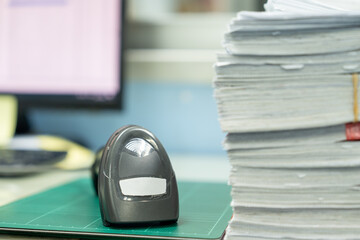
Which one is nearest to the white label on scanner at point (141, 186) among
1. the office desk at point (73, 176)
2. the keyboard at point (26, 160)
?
the office desk at point (73, 176)

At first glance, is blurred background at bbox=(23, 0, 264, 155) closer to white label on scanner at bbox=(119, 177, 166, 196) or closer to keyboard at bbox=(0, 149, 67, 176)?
keyboard at bbox=(0, 149, 67, 176)

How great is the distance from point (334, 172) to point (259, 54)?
0.41 feet

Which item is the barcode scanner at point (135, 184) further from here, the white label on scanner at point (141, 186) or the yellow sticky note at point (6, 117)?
the yellow sticky note at point (6, 117)

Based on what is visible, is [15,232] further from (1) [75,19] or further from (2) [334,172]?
(1) [75,19]

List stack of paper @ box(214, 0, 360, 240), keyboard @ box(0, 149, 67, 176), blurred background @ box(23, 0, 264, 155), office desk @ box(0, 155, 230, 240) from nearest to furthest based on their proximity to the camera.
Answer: stack of paper @ box(214, 0, 360, 240) → office desk @ box(0, 155, 230, 240) → keyboard @ box(0, 149, 67, 176) → blurred background @ box(23, 0, 264, 155)

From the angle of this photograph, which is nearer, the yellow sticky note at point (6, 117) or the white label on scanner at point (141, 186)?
the white label on scanner at point (141, 186)

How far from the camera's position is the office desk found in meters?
0.83

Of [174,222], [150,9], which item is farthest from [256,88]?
[150,9]

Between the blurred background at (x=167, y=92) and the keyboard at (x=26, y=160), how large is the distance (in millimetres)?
251

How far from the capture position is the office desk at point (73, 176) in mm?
828

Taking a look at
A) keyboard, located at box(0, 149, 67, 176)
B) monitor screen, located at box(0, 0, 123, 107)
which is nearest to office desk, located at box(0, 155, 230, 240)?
keyboard, located at box(0, 149, 67, 176)

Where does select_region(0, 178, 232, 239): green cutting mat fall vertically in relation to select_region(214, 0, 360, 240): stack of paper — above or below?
below

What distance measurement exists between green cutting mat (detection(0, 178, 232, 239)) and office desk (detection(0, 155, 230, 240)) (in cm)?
4

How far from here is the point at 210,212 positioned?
680mm
